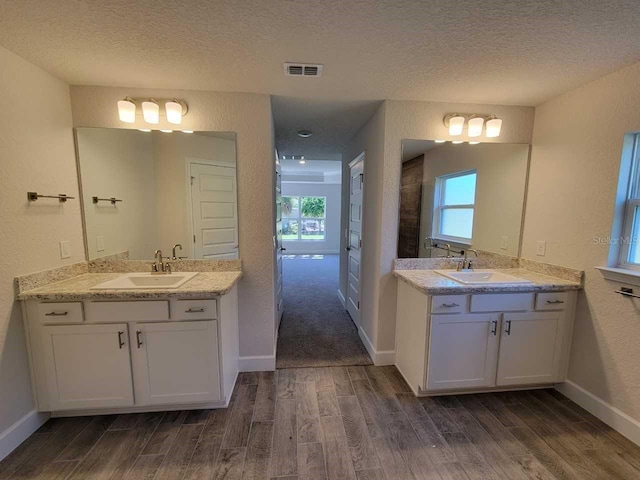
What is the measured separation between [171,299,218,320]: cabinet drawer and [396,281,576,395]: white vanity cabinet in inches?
59.2

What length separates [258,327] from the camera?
2414 mm

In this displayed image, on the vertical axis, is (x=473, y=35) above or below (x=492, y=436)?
above

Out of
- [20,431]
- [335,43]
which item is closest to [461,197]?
[335,43]

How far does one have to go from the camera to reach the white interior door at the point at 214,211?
2292 mm

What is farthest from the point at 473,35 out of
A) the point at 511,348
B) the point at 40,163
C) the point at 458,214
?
the point at 40,163

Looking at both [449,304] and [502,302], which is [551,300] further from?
[449,304]

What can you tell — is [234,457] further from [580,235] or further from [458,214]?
[580,235]

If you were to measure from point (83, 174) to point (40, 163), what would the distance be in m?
0.30

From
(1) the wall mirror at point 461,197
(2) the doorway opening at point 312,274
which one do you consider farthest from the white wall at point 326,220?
(1) the wall mirror at point 461,197

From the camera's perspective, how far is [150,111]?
2035 millimetres

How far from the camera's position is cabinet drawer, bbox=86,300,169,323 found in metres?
1.76

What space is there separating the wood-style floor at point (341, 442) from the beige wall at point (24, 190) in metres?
0.47

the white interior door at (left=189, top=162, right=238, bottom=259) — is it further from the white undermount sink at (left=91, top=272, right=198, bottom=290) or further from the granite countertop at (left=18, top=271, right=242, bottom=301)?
the granite countertop at (left=18, top=271, right=242, bottom=301)

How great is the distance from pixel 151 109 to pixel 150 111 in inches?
0.6
